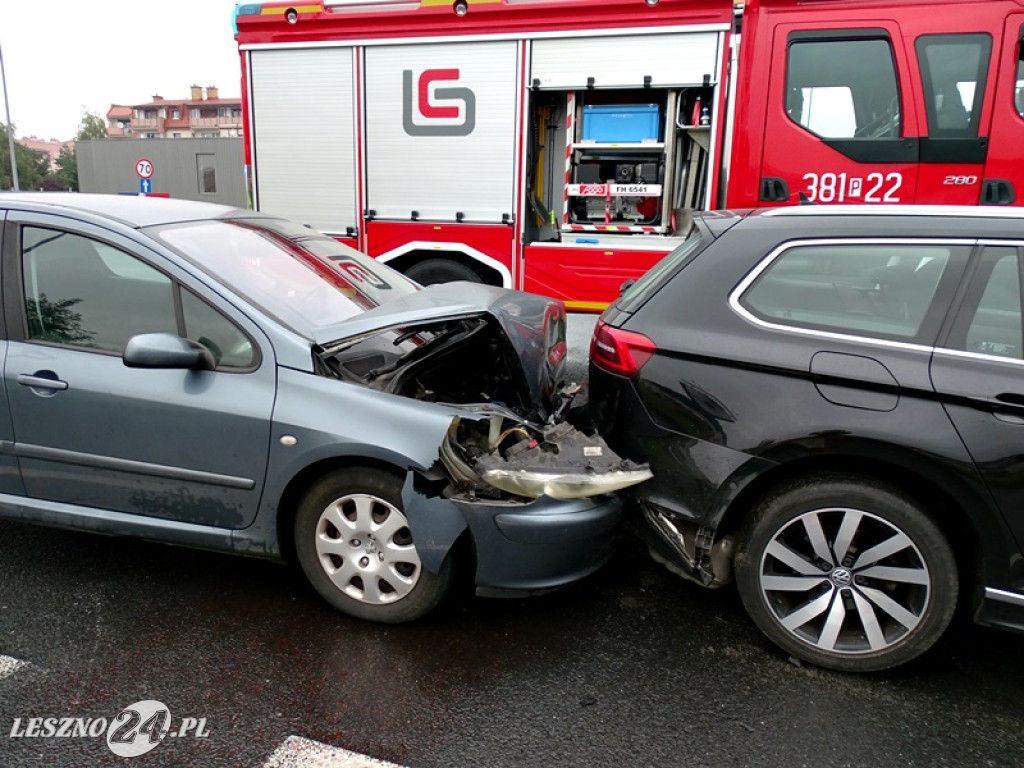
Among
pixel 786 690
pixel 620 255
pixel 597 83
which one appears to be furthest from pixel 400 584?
pixel 597 83

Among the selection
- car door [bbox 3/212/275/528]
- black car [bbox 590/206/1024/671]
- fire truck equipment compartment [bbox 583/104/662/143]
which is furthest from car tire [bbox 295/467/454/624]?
fire truck equipment compartment [bbox 583/104/662/143]

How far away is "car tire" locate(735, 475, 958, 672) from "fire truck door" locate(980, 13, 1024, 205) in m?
3.58

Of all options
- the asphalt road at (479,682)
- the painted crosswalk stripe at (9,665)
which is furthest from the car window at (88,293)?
the painted crosswalk stripe at (9,665)

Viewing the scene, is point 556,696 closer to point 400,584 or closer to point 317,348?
point 400,584

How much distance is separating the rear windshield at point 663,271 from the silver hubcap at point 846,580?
1022 mm

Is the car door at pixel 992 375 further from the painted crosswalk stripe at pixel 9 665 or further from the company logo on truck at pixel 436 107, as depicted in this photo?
the company logo on truck at pixel 436 107

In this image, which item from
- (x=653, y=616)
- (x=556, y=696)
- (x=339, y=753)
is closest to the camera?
(x=339, y=753)

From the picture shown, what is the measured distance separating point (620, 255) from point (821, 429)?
148 inches

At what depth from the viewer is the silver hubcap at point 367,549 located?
2.71 metres

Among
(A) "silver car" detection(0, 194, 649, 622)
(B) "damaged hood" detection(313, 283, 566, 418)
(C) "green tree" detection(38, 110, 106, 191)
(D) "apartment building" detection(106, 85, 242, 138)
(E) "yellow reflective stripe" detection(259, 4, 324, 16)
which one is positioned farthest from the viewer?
(D) "apartment building" detection(106, 85, 242, 138)

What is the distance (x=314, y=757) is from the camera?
216 centimetres

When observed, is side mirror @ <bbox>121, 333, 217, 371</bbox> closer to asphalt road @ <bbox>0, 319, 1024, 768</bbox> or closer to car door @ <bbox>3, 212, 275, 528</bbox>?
car door @ <bbox>3, 212, 275, 528</bbox>

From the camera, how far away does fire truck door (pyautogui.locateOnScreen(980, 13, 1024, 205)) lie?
4840mm

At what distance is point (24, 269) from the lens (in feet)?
10.1
